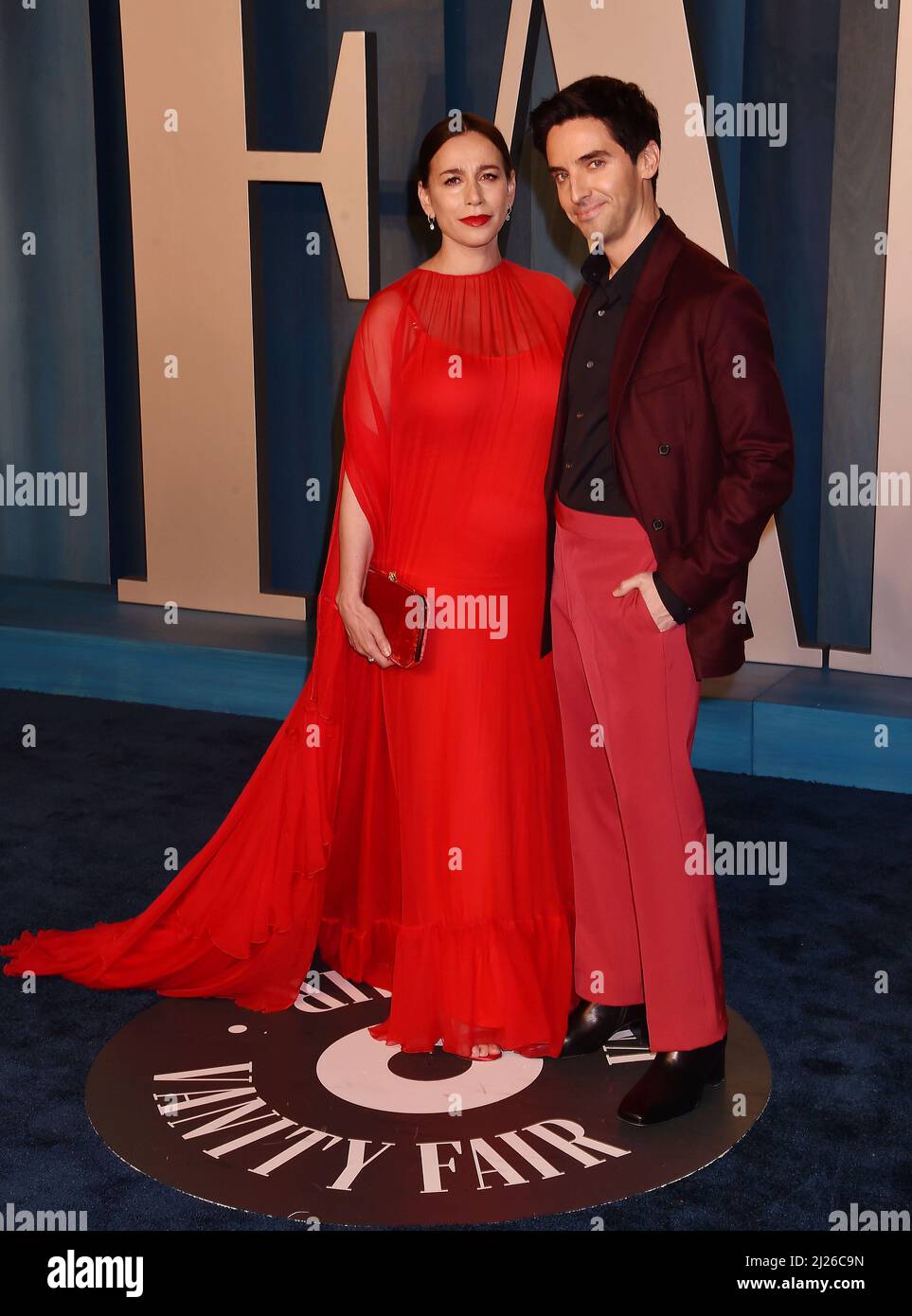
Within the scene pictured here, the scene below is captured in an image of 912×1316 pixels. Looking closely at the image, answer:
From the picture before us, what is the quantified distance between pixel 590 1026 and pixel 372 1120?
0.46 m

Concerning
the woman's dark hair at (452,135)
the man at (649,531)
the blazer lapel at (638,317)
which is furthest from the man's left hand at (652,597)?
the woman's dark hair at (452,135)

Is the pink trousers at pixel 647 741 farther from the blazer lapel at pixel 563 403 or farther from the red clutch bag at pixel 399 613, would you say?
the red clutch bag at pixel 399 613

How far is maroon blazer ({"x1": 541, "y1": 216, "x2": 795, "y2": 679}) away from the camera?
95.0 inches

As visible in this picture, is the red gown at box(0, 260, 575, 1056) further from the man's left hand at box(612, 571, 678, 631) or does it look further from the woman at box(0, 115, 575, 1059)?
the man's left hand at box(612, 571, 678, 631)

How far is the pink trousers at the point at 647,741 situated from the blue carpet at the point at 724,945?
0.27 meters

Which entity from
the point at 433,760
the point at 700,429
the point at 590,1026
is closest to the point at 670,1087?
the point at 590,1026

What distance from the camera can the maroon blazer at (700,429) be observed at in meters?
2.41

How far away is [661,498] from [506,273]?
25.3 inches

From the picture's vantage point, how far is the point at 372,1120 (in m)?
2.72

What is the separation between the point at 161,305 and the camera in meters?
5.73

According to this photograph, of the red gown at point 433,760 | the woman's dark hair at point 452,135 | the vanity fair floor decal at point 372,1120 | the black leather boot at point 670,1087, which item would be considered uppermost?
the woman's dark hair at point 452,135

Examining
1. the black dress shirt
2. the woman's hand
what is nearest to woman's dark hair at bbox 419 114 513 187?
the black dress shirt

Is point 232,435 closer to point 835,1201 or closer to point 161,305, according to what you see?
point 161,305

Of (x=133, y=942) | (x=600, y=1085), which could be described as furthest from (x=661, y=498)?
(x=133, y=942)
